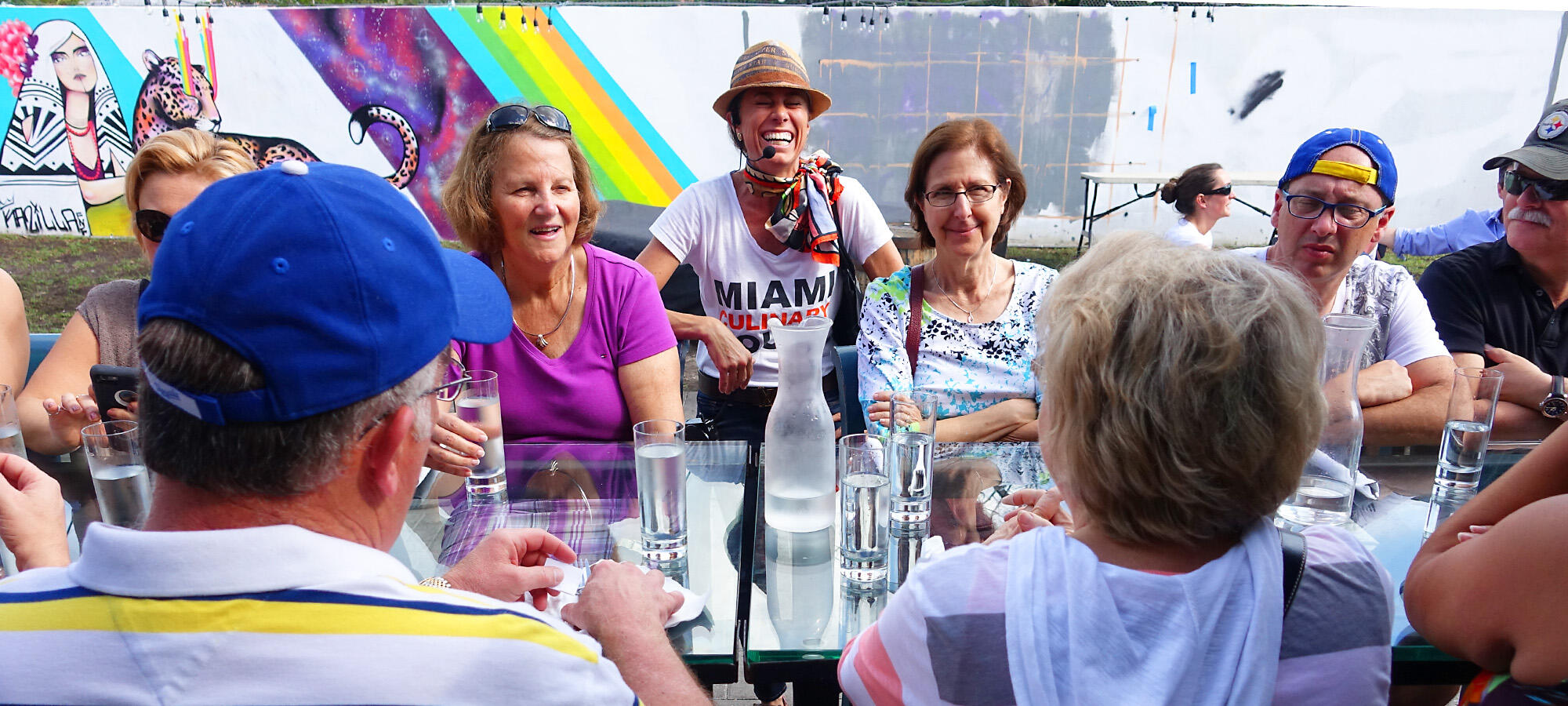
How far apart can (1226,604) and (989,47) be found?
10.1m

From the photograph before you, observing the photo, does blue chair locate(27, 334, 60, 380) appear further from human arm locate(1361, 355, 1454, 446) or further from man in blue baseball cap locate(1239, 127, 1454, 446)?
human arm locate(1361, 355, 1454, 446)

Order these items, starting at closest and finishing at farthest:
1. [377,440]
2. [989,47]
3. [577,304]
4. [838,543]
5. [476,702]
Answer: [476,702]
[377,440]
[838,543]
[577,304]
[989,47]

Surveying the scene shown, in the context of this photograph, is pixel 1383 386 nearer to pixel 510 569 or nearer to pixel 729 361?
pixel 729 361

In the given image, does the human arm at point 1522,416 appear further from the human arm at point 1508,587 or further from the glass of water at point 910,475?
the glass of water at point 910,475

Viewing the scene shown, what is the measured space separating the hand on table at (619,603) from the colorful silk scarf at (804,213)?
2160 mm

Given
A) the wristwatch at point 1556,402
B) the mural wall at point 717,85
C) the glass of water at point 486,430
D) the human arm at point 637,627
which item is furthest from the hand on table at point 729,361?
the mural wall at point 717,85

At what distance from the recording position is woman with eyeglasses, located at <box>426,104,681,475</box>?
8.68 ft

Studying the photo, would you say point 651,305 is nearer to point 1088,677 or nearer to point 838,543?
point 838,543

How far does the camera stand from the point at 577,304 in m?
2.76

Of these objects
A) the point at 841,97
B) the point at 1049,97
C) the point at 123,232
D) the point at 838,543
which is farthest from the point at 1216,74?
the point at 123,232

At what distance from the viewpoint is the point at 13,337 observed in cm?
276

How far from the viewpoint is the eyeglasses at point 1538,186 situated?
280cm

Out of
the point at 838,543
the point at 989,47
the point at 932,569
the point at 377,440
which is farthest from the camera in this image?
the point at 989,47

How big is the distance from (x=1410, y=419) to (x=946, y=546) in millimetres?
1585
